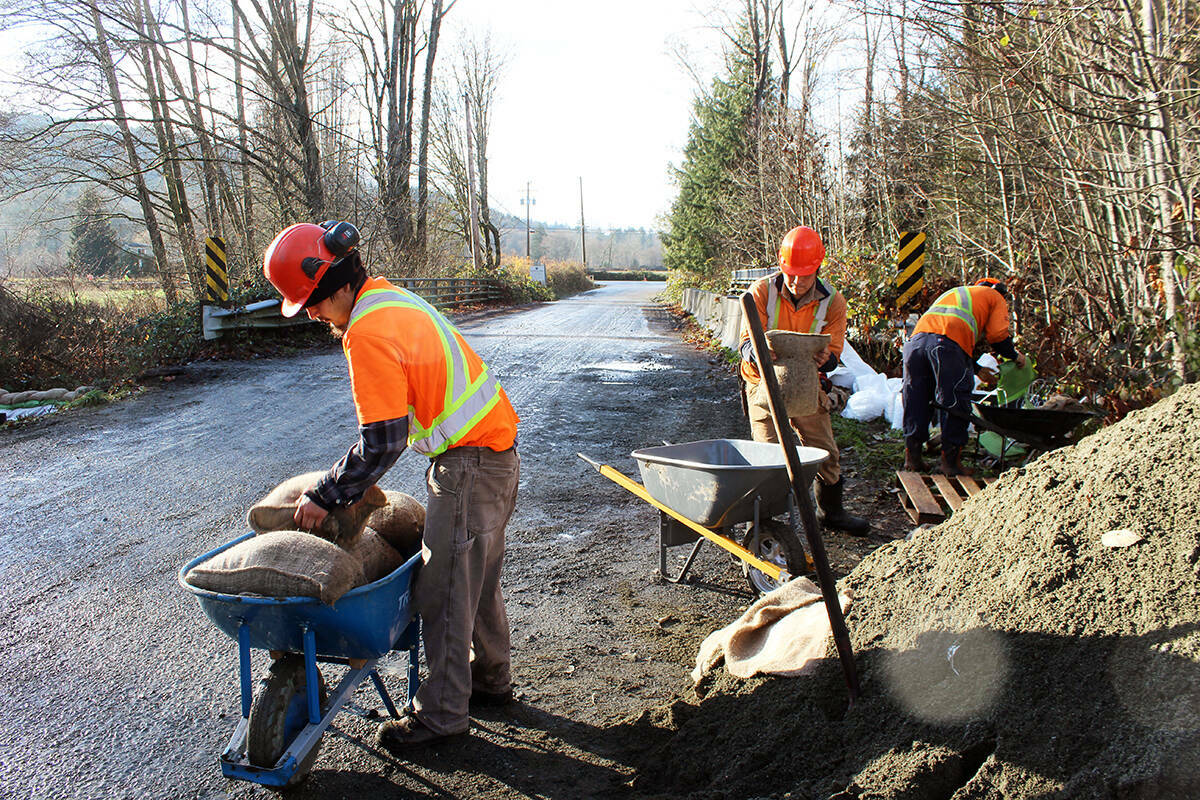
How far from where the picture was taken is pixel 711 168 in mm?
28312

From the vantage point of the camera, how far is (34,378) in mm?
10078

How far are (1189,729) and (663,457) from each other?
254 cm

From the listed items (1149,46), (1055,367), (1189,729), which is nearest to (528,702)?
(1189,729)

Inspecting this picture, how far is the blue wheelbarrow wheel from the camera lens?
2.54m

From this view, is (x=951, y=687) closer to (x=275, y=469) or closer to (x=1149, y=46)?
(x=1149, y=46)

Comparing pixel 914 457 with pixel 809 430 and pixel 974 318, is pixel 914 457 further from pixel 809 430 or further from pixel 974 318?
pixel 809 430

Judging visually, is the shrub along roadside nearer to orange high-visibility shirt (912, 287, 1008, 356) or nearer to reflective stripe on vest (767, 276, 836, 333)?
reflective stripe on vest (767, 276, 836, 333)

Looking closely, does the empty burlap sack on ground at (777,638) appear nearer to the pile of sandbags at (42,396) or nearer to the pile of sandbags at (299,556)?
the pile of sandbags at (299,556)

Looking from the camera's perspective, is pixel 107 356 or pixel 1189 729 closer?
pixel 1189 729

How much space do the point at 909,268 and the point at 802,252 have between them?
6751 mm

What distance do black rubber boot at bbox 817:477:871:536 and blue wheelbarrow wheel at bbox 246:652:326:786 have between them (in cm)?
360

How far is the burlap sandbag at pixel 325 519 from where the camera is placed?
270cm

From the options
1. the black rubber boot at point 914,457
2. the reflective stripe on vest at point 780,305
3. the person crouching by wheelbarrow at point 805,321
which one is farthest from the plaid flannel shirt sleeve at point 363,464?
the black rubber boot at point 914,457

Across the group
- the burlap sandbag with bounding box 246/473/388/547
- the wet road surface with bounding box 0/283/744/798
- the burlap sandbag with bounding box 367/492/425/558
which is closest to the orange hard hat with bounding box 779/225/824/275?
the wet road surface with bounding box 0/283/744/798
